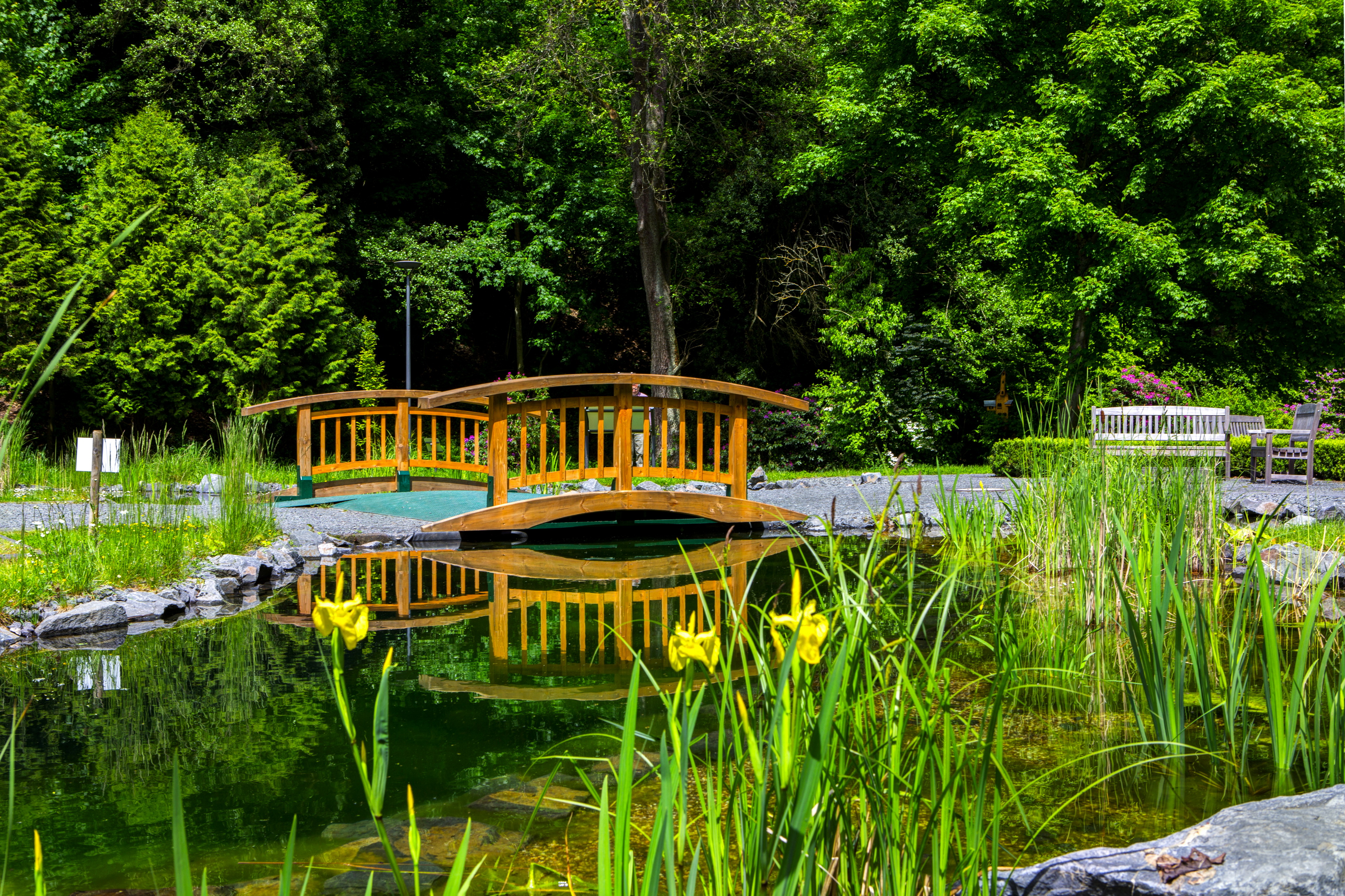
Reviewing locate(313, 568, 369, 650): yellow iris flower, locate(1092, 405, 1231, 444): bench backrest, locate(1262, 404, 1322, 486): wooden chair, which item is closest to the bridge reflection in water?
locate(313, 568, 369, 650): yellow iris flower

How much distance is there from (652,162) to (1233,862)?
14.2 meters

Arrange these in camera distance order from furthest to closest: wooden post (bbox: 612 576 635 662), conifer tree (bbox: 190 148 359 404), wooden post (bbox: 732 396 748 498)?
conifer tree (bbox: 190 148 359 404), wooden post (bbox: 732 396 748 498), wooden post (bbox: 612 576 635 662)

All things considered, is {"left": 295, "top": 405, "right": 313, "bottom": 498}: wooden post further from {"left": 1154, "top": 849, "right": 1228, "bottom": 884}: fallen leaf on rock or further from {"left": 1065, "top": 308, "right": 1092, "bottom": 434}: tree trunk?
{"left": 1065, "top": 308, "right": 1092, "bottom": 434}: tree trunk

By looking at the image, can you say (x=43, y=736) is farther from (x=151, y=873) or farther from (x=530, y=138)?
(x=530, y=138)

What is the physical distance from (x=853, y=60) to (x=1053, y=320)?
17.0 feet

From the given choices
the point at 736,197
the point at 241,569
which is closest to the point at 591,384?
the point at 241,569

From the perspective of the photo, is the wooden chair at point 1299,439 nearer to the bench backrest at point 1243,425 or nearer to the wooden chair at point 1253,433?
the wooden chair at point 1253,433

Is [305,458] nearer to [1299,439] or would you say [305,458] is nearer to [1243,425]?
[1243,425]

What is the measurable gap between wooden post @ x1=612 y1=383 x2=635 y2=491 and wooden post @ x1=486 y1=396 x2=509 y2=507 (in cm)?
91

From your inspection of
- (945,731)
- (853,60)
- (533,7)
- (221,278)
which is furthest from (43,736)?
(853,60)

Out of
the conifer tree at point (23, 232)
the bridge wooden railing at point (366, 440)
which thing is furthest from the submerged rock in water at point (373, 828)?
the conifer tree at point (23, 232)

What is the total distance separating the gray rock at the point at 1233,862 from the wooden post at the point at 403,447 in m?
9.87

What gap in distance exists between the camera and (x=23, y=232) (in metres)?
14.0

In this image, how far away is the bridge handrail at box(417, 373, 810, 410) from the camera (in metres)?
8.60
